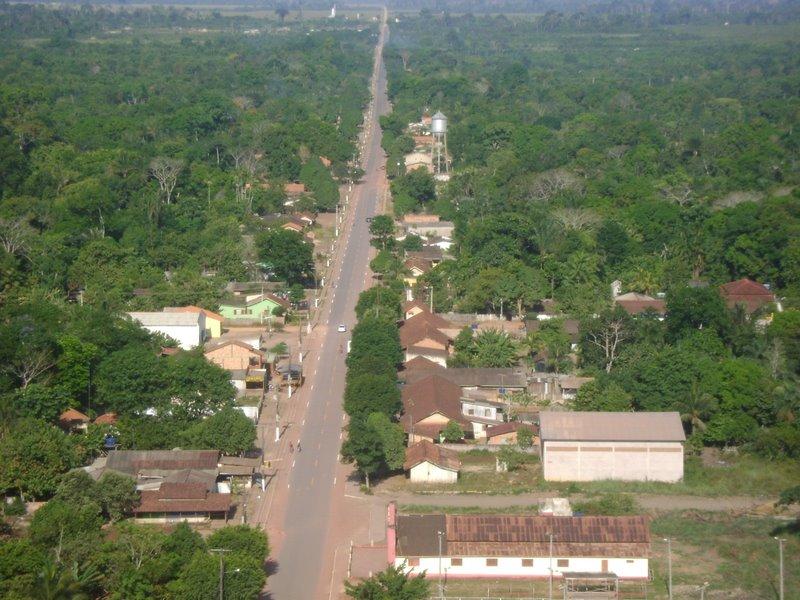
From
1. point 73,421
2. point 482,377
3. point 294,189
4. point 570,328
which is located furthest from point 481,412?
point 294,189

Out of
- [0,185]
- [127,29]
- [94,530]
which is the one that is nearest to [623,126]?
[0,185]

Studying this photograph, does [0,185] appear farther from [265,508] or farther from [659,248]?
[265,508]

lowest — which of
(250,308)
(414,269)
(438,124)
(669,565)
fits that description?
(669,565)

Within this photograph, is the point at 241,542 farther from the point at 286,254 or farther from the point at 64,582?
the point at 286,254

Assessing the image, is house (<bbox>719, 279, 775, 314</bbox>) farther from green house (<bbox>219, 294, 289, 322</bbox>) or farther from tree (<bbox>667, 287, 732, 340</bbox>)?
green house (<bbox>219, 294, 289, 322</bbox>)

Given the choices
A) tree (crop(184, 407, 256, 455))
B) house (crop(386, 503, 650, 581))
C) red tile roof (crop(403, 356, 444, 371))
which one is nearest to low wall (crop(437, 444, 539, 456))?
tree (crop(184, 407, 256, 455))

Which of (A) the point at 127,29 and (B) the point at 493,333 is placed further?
(A) the point at 127,29
